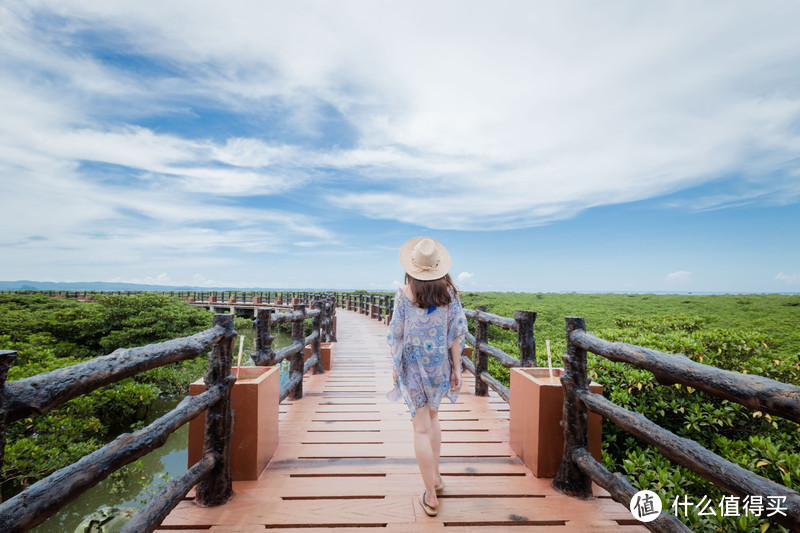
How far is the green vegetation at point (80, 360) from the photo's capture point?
215 inches

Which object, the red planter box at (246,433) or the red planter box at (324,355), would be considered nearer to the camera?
the red planter box at (246,433)

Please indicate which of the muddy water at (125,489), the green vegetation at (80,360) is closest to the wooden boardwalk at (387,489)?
the green vegetation at (80,360)

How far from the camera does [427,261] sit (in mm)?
2480

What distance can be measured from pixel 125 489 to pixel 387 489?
253 inches

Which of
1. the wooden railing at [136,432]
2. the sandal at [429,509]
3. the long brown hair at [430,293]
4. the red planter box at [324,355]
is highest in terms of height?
the long brown hair at [430,293]

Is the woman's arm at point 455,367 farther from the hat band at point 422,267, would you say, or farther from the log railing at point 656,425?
the log railing at point 656,425

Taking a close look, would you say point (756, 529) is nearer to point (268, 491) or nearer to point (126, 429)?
point (268, 491)

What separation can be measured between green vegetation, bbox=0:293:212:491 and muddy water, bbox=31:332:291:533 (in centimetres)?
75

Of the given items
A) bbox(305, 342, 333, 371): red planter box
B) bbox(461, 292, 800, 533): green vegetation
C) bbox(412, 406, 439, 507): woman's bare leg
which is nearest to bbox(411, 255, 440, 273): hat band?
bbox(412, 406, 439, 507): woman's bare leg

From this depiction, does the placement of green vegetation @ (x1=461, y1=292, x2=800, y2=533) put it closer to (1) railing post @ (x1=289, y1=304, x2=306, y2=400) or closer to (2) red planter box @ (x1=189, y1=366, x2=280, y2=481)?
(2) red planter box @ (x1=189, y1=366, x2=280, y2=481)

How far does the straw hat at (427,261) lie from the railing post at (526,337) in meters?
1.43

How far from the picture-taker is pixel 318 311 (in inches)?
248

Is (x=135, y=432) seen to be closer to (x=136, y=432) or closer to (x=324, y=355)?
(x=136, y=432)

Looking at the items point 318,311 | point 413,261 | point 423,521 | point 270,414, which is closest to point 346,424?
point 270,414
